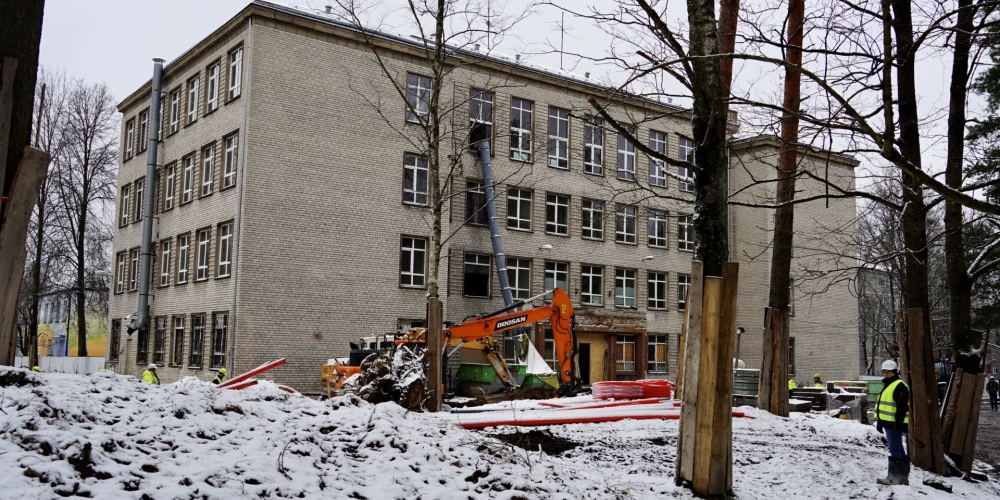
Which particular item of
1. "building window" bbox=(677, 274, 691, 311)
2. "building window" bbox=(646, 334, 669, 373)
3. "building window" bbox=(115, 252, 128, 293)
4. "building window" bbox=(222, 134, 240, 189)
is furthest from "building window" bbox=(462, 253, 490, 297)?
"building window" bbox=(115, 252, 128, 293)

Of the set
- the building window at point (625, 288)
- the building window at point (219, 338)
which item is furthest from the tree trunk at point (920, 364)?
the building window at point (625, 288)

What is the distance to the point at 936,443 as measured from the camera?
12.5 meters

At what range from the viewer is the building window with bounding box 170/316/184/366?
109 feet

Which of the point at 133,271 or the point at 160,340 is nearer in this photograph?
the point at 160,340

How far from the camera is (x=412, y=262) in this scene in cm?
3241

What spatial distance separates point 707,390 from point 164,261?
31259 mm

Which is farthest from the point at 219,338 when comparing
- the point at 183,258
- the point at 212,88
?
the point at 212,88

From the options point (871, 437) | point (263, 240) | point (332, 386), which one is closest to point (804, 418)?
point (871, 437)

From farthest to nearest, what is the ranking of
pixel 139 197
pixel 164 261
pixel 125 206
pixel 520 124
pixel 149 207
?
pixel 125 206 → pixel 139 197 → pixel 149 207 → pixel 520 124 → pixel 164 261

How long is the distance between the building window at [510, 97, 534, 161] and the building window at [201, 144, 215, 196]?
1184cm

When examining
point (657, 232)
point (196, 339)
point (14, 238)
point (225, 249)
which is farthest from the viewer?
point (657, 232)

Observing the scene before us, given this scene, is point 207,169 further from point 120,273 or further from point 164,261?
point 120,273

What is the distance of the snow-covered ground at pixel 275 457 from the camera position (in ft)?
19.9

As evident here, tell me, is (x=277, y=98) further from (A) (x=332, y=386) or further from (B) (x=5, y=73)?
(B) (x=5, y=73)
